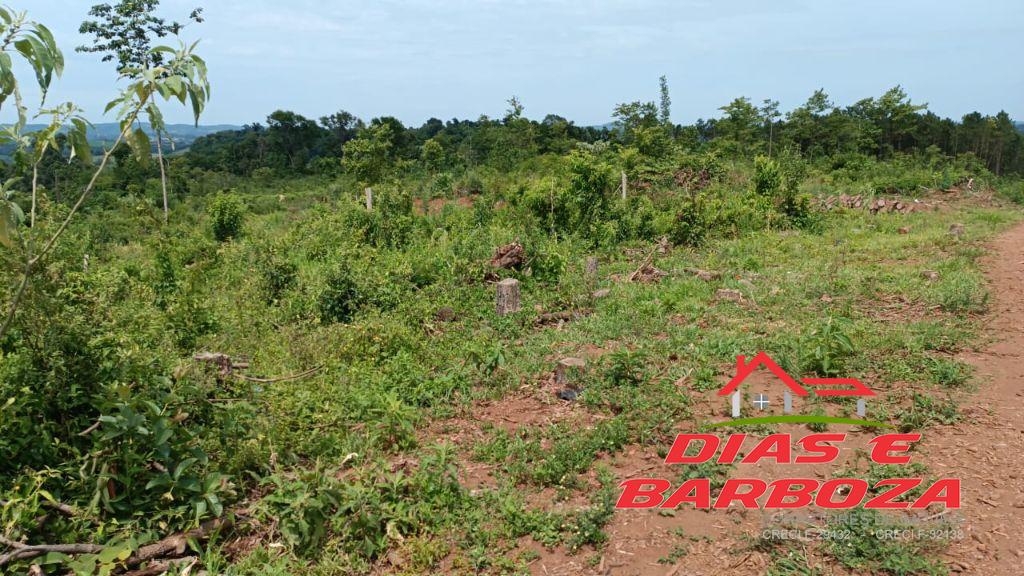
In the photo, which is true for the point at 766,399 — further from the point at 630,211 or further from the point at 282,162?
the point at 282,162

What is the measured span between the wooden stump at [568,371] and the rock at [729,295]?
2524 mm

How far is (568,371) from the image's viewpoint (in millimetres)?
4910

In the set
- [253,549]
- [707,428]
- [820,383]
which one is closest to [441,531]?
[253,549]

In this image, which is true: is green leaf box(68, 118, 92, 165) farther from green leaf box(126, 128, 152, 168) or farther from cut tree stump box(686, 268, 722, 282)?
cut tree stump box(686, 268, 722, 282)

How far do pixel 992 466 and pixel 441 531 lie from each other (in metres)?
3.06

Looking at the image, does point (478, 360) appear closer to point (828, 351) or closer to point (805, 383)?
point (805, 383)

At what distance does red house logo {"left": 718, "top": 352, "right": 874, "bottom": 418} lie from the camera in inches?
171

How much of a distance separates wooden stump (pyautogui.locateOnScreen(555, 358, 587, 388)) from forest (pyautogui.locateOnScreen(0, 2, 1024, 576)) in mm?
82

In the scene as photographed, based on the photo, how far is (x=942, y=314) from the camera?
600 cm

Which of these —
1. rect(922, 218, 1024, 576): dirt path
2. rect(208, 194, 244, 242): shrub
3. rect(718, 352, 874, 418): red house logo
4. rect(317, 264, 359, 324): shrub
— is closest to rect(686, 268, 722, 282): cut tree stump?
rect(922, 218, 1024, 576): dirt path

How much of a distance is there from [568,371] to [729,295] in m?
2.84

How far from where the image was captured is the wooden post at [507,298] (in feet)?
21.9

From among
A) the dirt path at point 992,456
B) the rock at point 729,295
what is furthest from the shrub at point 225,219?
the dirt path at point 992,456

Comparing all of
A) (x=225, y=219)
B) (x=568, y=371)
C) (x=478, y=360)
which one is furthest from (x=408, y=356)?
(x=225, y=219)
